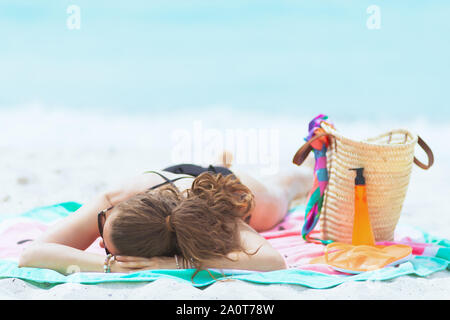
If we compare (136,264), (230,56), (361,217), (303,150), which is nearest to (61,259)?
(136,264)

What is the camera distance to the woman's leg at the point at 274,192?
288 centimetres

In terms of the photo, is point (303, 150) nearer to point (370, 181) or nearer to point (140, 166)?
point (370, 181)

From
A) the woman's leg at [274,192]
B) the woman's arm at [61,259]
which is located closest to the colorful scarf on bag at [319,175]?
the woman's leg at [274,192]

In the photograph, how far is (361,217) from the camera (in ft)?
7.98

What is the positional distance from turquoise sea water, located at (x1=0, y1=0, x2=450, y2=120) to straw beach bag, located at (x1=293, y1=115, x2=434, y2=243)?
10.2 metres

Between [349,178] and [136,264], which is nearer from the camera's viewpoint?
[136,264]

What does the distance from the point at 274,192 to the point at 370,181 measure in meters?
0.76

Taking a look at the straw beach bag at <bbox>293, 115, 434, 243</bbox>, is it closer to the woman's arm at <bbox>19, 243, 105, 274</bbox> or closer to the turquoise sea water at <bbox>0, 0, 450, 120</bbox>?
the woman's arm at <bbox>19, 243, 105, 274</bbox>

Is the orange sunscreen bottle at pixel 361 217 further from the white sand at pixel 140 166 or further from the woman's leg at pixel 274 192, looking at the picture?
the woman's leg at pixel 274 192

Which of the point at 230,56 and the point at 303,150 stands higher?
the point at 230,56

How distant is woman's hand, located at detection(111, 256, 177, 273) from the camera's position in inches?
78.1

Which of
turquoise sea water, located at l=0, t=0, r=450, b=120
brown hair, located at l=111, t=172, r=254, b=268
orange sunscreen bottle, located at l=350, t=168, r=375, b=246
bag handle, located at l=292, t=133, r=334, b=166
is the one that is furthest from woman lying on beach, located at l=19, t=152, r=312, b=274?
turquoise sea water, located at l=0, t=0, r=450, b=120

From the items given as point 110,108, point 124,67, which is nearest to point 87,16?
point 124,67

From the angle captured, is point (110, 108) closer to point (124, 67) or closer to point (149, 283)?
point (124, 67)
